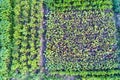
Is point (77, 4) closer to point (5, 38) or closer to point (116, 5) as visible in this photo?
point (116, 5)

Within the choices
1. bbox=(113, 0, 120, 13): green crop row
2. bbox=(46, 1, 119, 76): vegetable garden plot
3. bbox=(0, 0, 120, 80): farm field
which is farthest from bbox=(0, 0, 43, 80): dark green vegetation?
bbox=(113, 0, 120, 13): green crop row

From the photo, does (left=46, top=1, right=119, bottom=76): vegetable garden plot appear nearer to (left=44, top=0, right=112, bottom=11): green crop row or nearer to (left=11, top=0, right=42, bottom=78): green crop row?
(left=44, top=0, right=112, bottom=11): green crop row

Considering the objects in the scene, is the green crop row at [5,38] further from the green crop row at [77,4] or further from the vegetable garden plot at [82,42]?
the green crop row at [77,4]

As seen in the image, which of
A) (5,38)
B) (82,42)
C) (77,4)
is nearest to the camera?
(82,42)

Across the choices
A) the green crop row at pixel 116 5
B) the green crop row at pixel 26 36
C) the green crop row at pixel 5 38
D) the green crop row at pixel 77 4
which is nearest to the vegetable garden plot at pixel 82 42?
the green crop row at pixel 77 4

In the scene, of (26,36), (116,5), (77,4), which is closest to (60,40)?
(26,36)

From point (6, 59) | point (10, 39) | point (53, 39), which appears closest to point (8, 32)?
point (10, 39)

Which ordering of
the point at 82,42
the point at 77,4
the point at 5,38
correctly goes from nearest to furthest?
the point at 82,42 → the point at 5,38 → the point at 77,4

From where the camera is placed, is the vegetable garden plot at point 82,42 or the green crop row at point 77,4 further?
the green crop row at point 77,4
